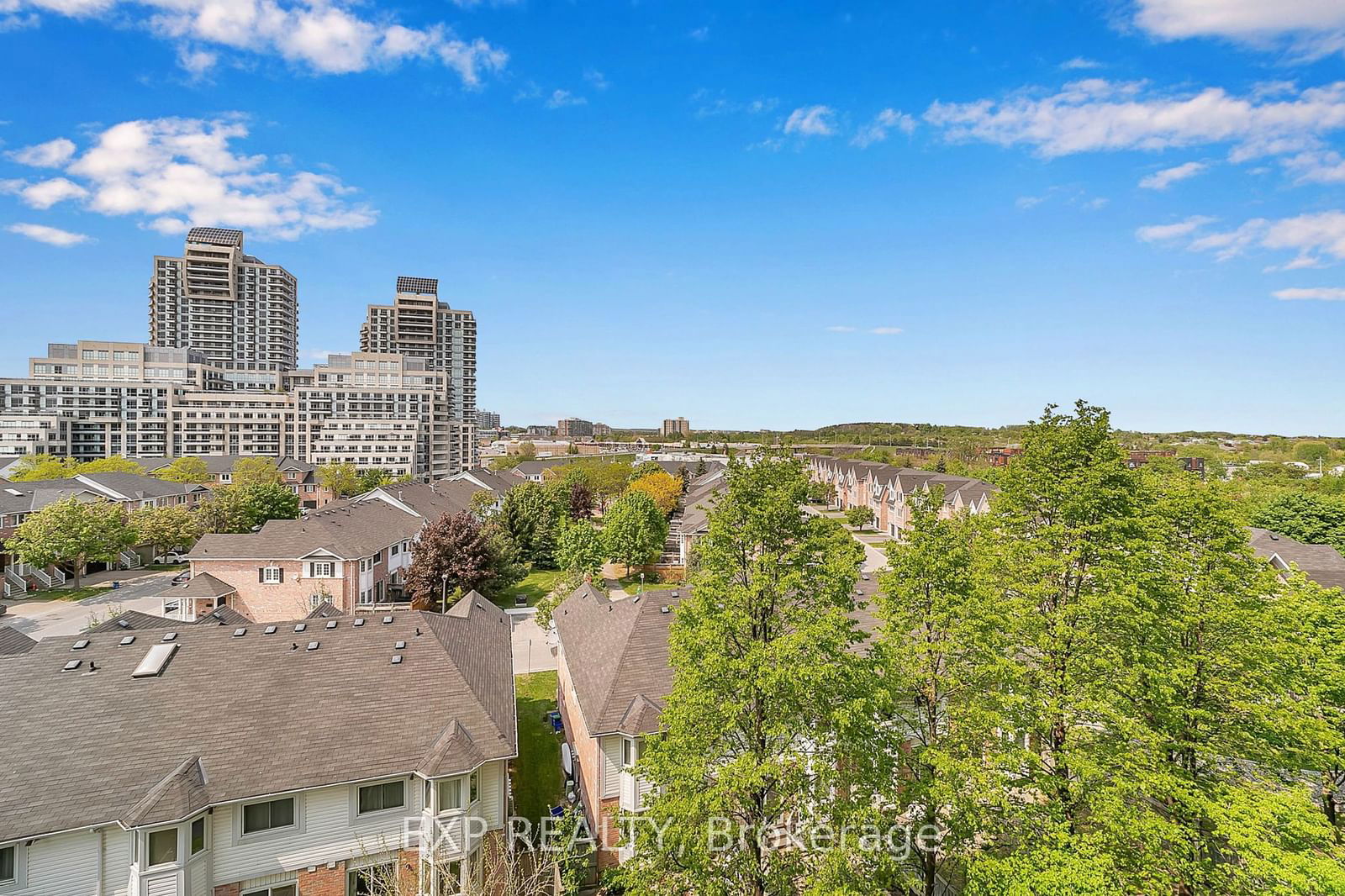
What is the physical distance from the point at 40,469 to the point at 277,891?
84327 millimetres

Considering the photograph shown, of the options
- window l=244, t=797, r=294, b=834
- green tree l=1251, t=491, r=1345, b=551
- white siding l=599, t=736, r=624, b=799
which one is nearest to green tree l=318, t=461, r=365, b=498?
window l=244, t=797, r=294, b=834

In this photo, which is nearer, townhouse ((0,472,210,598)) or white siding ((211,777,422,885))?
white siding ((211,777,422,885))

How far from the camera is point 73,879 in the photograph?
13023 millimetres

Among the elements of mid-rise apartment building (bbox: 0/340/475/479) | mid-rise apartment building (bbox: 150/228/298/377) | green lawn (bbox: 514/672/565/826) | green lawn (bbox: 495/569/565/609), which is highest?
mid-rise apartment building (bbox: 150/228/298/377)

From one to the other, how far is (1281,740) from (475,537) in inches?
1473

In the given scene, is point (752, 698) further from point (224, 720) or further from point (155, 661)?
point (155, 661)

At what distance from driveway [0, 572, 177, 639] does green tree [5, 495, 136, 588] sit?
3.12m

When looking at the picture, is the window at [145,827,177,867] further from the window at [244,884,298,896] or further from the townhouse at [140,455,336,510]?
the townhouse at [140,455,336,510]

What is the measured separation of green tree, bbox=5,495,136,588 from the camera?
141 ft

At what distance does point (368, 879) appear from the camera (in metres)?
14.9

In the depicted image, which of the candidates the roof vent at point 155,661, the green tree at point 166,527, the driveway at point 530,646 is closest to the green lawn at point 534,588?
the driveway at point 530,646

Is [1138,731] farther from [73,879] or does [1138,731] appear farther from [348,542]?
[348,542]

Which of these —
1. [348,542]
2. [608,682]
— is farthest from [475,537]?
[608,682]

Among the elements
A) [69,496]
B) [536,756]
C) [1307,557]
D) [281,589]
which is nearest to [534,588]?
[281,589]
